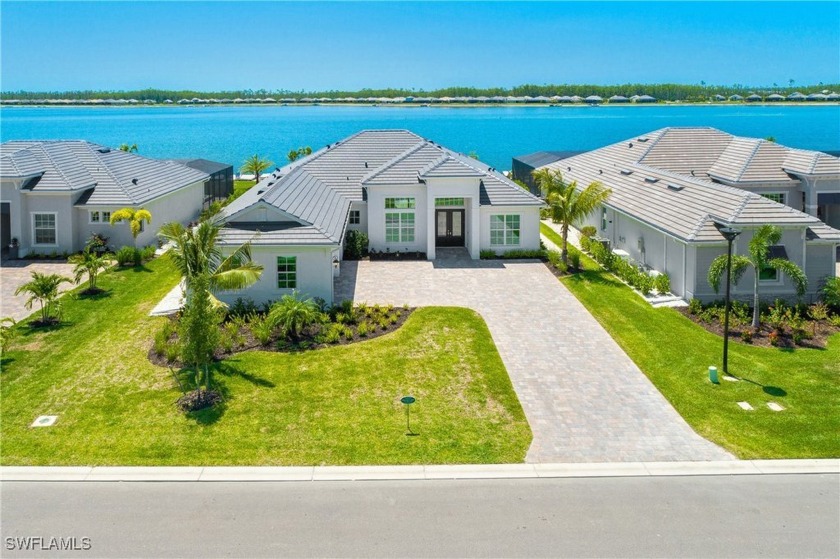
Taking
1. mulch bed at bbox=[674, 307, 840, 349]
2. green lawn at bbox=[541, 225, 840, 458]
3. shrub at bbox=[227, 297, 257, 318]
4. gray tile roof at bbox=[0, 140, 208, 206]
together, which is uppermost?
gray tile roof at bbox=[0, 140, 208, 206]

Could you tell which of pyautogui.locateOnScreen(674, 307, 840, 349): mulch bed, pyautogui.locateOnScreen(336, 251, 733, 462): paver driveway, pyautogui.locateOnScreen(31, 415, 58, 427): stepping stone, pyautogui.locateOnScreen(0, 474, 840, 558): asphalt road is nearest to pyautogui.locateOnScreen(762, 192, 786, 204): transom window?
pyautogui.locateOnScreen(336, 251, 733, 462): paver driveway

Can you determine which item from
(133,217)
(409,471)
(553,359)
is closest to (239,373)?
(409,471)

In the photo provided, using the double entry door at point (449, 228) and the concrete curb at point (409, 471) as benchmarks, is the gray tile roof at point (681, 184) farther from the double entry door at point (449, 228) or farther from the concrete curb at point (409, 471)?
the concrete curb at point (409, 471)

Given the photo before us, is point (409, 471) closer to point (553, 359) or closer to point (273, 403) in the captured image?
point (273, 403)

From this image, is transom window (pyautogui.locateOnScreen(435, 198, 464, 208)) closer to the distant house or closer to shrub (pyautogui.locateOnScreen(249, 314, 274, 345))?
shrub (pyautogui.locateOnScreen(249, 314, 274, 345))

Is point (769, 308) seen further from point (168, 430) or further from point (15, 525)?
point (15, 525)
